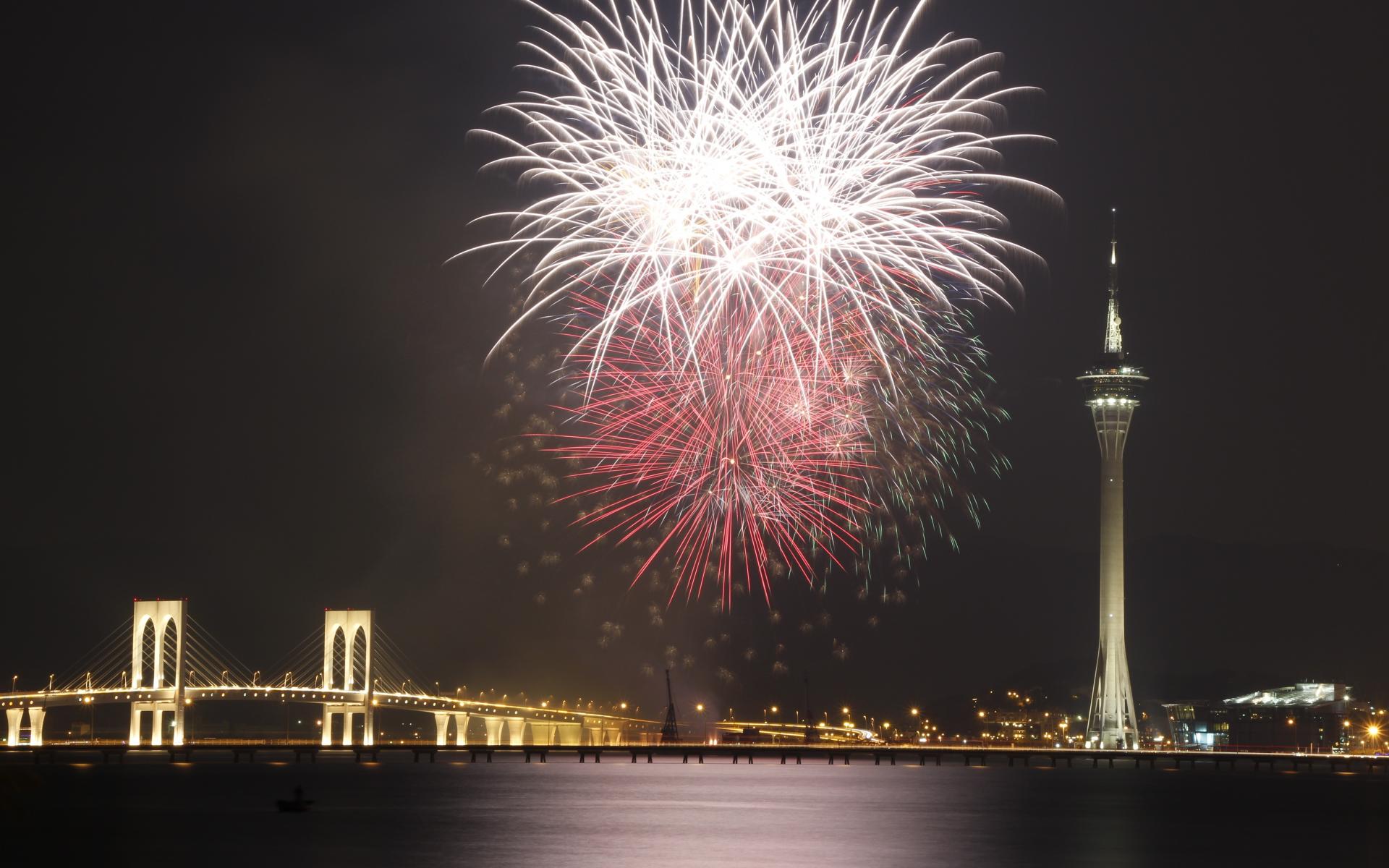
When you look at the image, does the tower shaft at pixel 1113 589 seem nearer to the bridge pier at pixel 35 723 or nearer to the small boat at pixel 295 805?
the small boat at pixel 295 805

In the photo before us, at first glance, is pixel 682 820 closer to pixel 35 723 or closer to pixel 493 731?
pixel 35 723

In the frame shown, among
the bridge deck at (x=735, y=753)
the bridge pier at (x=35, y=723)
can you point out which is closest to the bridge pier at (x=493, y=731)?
the bridge deck at (x=735, y=753)

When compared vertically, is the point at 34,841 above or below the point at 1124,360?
below

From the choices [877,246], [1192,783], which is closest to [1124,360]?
[1192,783]

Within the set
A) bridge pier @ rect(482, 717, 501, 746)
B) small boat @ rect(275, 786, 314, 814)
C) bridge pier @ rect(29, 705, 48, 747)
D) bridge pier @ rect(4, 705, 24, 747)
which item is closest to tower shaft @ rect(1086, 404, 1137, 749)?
bridge pier @ rect(482, 717, 501, 746)

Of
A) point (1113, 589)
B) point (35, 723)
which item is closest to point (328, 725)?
point (35, 723)

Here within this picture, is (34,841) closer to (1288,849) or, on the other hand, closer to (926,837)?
(926,837)

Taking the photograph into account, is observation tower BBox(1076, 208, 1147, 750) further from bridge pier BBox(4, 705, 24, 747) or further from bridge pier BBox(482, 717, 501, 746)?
bridge pier BBox(4, 705, 24, 747)

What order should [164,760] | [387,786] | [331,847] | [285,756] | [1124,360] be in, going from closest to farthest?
[331,847] → [387,786] → [1124,360] → [164,760] → [285,756]
